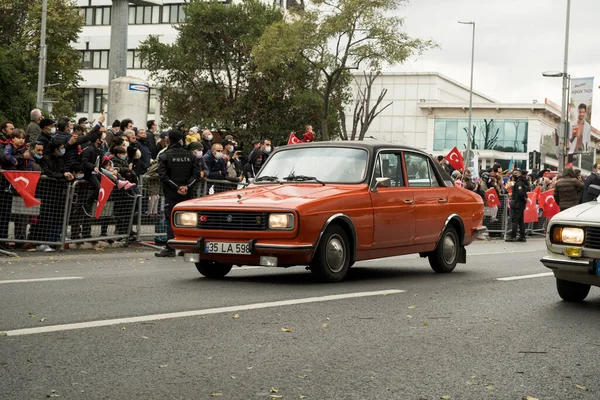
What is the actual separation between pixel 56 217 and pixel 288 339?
9.85 meters

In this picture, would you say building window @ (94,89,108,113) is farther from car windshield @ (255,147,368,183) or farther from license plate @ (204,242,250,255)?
license plate @ (204,242,250,255)

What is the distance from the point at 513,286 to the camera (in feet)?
39.0

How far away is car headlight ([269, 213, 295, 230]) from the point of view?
1089cm

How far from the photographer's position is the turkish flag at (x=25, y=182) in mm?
15352

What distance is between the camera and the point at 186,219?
38.2 feet

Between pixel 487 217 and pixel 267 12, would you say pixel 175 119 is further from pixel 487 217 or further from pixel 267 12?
pixel 487 217

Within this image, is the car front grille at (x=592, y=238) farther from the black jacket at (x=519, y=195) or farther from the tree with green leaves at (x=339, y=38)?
the tree with green leaves at (x=339, y=38)

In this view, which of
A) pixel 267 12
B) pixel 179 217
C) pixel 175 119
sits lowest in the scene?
pixel 179 217

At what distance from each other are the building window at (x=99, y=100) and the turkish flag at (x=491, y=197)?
2806 inches

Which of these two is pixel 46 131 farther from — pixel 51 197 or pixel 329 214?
pixel 329 214

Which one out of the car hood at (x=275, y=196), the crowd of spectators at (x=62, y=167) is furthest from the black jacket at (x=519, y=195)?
the car hood at (x=275, y=196)

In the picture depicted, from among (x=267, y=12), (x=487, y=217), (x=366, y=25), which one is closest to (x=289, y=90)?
(x=267, y=12)

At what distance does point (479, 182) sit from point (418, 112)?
81549 mm

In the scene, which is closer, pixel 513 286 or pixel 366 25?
pixel 513 286
